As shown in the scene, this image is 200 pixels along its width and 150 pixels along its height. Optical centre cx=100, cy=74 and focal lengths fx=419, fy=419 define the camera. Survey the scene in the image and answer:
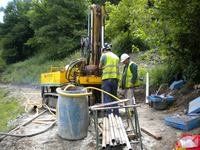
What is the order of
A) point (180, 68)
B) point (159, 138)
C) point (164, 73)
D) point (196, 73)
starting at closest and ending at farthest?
point (159, 138), point (196, 73), point (180, 68), point (164, 73)

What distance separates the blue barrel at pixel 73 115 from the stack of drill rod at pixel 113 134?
2.53ft

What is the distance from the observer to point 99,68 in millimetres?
12641

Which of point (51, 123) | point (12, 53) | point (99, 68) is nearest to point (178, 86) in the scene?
point (99, 68)

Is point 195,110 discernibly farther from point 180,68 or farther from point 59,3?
point 59,3

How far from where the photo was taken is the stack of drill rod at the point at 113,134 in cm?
861

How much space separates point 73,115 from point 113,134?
Result: 173 centimetres

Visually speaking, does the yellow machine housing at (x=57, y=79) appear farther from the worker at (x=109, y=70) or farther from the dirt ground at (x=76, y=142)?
the worker at (x=109, y=70)

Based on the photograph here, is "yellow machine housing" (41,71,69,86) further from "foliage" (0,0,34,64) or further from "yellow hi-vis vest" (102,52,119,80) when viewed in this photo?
"foliage" (0,0,34,64)

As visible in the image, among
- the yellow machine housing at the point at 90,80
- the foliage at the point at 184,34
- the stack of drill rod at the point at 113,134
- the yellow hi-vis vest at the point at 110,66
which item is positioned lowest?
the stack of drill rod at the point at 113,134

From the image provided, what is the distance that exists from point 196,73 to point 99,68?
376 centimetres

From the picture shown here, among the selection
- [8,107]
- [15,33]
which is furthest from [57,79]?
[15,33]

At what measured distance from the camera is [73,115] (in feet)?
34.0

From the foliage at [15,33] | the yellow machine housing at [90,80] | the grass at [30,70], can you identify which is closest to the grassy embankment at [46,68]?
the grass at [30,70]

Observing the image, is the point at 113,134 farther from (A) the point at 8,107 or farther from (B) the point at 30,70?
(B) the point at 30,70
